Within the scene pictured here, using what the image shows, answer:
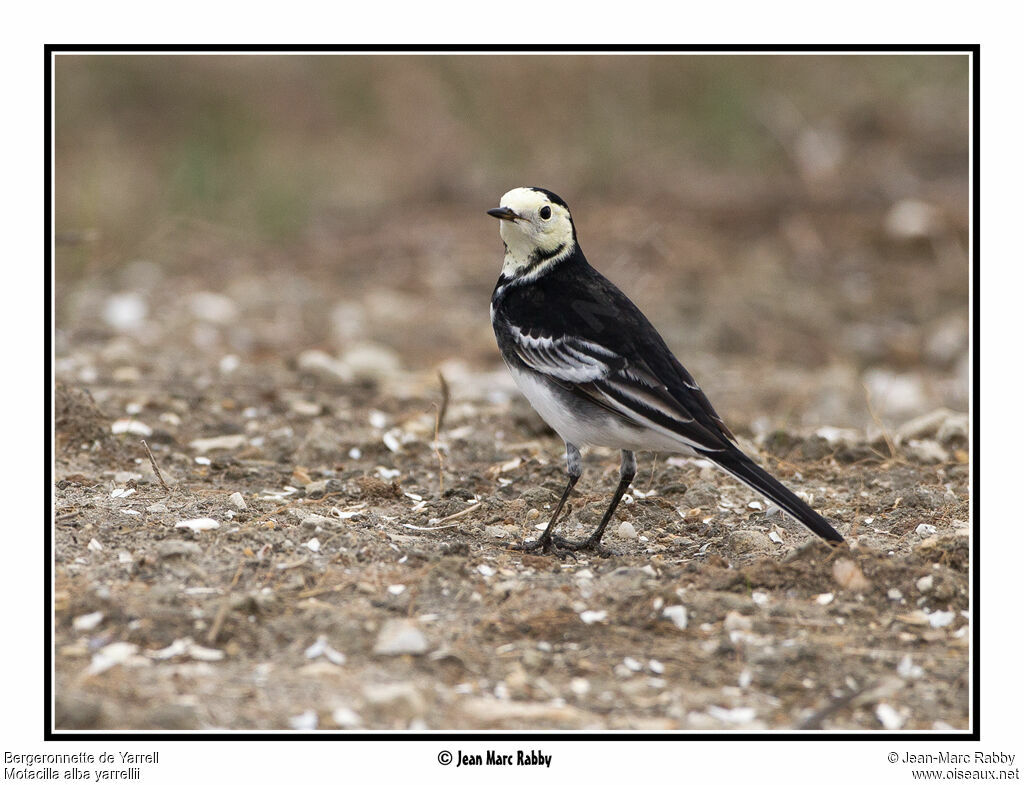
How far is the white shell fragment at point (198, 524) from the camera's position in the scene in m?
5.10

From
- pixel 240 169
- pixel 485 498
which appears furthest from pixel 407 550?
pixel 240 169

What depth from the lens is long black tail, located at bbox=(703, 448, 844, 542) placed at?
15.4 ft

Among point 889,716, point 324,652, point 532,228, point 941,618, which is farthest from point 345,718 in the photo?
point 532,228

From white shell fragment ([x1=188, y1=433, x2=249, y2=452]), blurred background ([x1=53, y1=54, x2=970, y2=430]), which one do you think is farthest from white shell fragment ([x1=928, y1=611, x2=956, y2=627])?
white shell fragment ([x1=188, y1=433, x2=249, y2=452])

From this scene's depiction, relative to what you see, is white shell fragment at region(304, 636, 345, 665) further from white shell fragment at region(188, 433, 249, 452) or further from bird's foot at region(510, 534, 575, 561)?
white shell fragment at region(188, 433, 249, 452)

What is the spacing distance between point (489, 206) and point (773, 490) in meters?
8.29

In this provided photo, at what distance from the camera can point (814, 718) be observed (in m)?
3.88

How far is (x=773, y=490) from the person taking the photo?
4.69m

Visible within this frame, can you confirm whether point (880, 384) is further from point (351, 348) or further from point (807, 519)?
point (807, 519)

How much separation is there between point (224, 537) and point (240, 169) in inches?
359

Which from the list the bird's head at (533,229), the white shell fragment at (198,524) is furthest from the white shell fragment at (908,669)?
the white shell fragment at (198,524)

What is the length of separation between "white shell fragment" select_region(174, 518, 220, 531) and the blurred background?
8.35ft

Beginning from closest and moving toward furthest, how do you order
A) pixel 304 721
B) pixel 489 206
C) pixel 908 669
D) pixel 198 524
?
pixel 304 721
pixel 908 669
pixel 198 524
pixel 489 206

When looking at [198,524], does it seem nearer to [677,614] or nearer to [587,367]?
[587,367]
